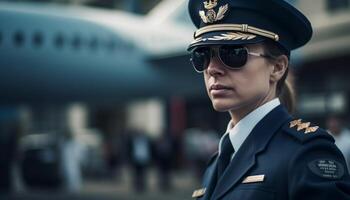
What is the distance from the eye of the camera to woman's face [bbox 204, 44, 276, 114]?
6.57 ft

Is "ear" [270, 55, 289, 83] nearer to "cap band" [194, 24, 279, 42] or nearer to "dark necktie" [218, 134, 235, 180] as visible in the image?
"cap band" [194, 24, 279, 42]

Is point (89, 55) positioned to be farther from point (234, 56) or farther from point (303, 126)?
point (303, 126)

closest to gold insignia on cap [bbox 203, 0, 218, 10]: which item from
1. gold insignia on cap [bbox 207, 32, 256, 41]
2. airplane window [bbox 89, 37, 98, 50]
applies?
gold insignia on cap [bbox 207, 32, 256, 41]

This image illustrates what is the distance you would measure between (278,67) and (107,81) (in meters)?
12.8

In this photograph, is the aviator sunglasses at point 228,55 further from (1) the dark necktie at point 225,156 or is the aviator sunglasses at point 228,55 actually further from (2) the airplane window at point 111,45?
(2) the airplane window at point 111,45

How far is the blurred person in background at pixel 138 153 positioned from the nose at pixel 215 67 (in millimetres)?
12037

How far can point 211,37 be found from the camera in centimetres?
205

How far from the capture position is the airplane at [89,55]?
12.9 meters

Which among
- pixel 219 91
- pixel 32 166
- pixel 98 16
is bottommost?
pixel 32 166

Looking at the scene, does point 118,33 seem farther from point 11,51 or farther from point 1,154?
point 1,154

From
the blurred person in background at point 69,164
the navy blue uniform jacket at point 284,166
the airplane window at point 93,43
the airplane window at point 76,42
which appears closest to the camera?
the navy blue uniform jacket at point 284,166

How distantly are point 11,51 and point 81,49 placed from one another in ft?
5.93

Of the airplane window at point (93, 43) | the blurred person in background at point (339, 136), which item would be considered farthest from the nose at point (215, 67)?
the airplane window at point (93, 43)

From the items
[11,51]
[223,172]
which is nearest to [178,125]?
[11,51]
